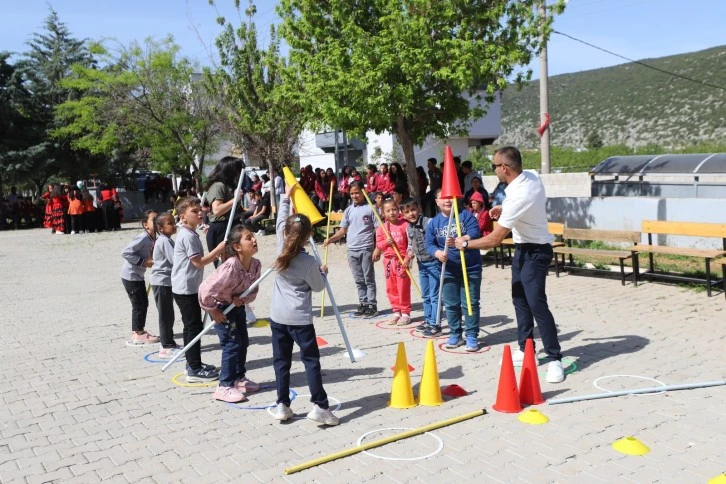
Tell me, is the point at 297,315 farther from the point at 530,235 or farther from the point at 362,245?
the point at 362,245

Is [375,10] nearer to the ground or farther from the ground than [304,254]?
farther from the ground

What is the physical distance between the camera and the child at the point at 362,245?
9.05 meters

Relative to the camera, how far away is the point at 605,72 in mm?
101375

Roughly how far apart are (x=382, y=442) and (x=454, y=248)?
297 centimetres

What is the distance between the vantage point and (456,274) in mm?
7344

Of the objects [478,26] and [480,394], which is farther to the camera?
[478,26]

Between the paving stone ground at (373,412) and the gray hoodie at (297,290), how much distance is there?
87 cm

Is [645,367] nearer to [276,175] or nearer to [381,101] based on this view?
[381,101]

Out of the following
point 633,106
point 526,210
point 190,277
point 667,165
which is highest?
point 633,106

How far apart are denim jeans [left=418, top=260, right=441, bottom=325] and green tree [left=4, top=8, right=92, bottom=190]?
93.8ft

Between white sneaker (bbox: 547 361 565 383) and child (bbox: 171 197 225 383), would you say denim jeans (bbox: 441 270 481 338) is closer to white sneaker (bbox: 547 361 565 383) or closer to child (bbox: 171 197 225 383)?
white sneaker (bbox: 547 361 565 383)

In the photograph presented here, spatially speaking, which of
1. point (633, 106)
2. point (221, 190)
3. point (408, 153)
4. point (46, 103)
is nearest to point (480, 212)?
point (408, 153)

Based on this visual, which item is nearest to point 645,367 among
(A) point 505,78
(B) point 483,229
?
(B) point 483,229

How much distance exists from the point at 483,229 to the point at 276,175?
45.3ft
